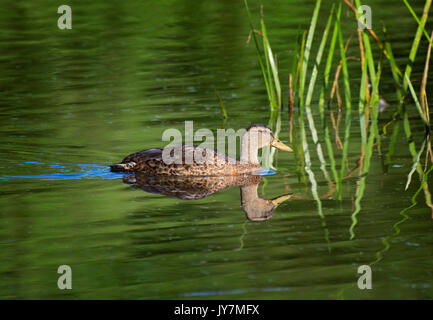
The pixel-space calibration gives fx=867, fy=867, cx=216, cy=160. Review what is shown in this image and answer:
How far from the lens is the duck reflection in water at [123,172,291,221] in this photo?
9016 mm

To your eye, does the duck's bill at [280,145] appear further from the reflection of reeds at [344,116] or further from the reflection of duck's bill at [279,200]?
the reflection of duck's bill at [279,200]

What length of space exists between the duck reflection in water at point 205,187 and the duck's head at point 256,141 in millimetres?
554

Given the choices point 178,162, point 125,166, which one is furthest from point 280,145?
point 125,166

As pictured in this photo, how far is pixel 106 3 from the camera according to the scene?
28953mm

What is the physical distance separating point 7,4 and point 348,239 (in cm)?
2301

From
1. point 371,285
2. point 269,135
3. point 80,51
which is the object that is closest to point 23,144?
point 269,135

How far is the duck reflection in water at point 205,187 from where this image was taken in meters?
9.02

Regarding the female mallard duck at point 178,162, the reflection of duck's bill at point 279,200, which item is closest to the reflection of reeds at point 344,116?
the reflection of duck's bill at point 279,200

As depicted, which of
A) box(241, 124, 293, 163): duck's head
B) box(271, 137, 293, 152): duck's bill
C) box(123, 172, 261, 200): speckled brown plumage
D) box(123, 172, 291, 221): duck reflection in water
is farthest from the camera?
box(271, 137, 293, 152): duck's bill

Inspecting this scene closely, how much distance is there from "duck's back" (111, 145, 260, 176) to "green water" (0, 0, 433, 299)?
0.44 m

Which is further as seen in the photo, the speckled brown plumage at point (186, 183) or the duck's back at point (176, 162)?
the duck's back at point (176, 162)

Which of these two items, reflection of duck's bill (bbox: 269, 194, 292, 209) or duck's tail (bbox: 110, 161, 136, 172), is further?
duck's tail (bbox: 110, 161, 136, 172)

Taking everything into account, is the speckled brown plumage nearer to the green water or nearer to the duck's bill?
the green water

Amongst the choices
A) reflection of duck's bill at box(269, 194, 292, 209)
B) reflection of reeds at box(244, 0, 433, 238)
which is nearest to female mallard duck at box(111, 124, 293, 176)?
reflection of reeds at box(244, 0, 433, 238)
